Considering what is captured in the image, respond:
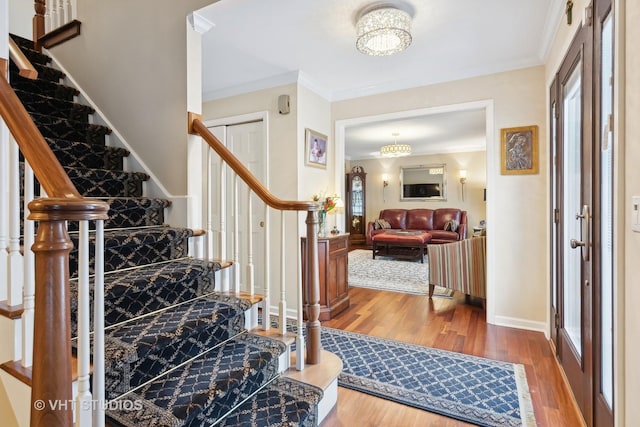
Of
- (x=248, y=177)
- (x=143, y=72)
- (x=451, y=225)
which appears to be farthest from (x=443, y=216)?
(x=143, y=72)

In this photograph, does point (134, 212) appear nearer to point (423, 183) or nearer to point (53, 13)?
point (53, 13)

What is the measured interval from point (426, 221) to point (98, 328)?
24.4ft

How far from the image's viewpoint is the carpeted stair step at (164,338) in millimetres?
1220

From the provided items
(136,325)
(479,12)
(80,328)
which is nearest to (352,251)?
(479,12)

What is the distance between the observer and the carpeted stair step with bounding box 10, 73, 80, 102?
2344 millimetres

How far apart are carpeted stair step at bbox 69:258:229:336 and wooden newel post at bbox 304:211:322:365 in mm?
360

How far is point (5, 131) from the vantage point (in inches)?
46.8

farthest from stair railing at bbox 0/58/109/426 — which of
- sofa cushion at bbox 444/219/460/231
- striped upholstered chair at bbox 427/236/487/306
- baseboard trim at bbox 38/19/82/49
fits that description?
sofa cushion at bbox 444/219/460/231

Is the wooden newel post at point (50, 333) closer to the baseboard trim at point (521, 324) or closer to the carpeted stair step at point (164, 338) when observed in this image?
the carpeted stair step at point (164, 338)

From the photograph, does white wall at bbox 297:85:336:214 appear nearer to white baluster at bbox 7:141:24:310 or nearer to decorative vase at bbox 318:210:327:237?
decorative vase at bbox 318:210:327:237

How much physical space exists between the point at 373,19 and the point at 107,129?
2128mm

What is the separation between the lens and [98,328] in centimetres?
99

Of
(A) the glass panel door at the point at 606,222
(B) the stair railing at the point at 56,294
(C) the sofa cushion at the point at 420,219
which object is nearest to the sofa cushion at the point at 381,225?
(C) the sofa cushion at the point at 420,219
